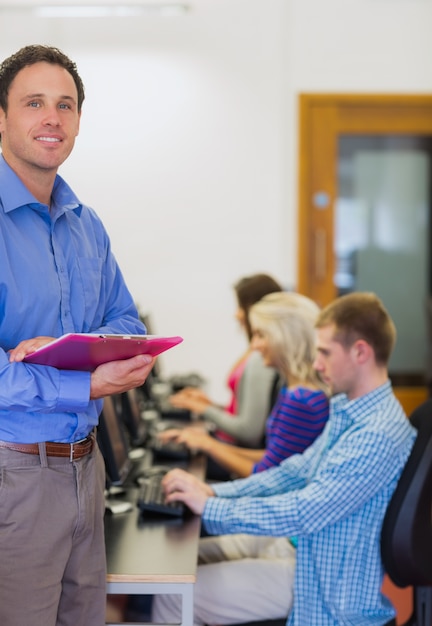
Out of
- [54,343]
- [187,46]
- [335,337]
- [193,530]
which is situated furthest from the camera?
[187,46]

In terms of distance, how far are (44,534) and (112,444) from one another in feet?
2.67

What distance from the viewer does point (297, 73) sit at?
20.1 ft

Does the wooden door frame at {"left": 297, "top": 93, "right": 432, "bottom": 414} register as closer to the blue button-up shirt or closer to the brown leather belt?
the blue button-up shirt

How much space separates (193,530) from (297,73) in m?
4.39

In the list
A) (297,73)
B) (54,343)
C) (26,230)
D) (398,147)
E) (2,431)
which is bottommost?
(2,431)

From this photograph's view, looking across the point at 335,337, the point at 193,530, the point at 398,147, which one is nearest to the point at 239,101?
the point at 398,147

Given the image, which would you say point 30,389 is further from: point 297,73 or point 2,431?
point 297,73

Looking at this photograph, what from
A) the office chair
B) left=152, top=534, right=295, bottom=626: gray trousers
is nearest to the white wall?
left=152, top=534, right=295, bottom=626: gray trousers

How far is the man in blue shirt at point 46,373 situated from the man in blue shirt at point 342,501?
564 mm

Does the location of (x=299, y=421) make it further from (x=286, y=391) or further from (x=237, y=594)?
(x=237, y=594)

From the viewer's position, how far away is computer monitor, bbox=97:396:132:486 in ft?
8.13

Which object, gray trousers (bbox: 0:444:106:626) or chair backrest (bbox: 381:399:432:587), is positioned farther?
chair backrest (bbox: 381:399:432:587)

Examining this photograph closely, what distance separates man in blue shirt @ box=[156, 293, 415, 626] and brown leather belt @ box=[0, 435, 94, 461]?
0.67 meters

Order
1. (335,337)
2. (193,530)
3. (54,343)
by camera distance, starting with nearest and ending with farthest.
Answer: (54,343) < (193,530) < (335,337)
